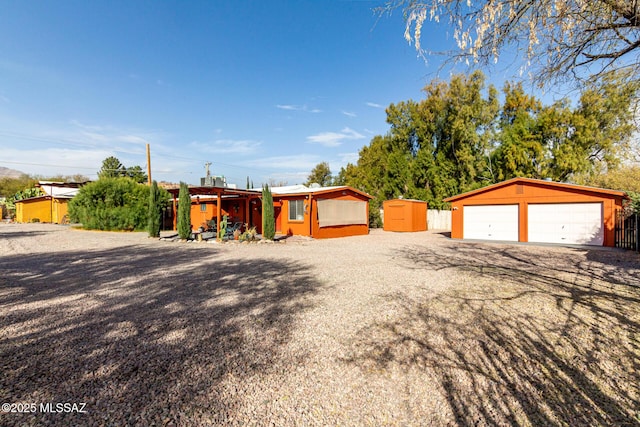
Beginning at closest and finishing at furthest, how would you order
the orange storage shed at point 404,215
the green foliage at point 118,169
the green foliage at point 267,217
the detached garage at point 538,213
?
1. the detached garage at point 538,213
2. the green foliage at point 267,217
3. the orange storage shed at point 404,215
4. the green foliage at point 118,169

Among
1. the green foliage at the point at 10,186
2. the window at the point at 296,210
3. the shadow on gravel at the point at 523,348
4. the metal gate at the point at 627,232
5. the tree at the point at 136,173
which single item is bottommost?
the shadow on gravel at the point at 523,348

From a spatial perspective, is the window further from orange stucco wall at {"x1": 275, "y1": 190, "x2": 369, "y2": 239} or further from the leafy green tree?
the leafy green tree

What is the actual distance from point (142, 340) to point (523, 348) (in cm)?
413

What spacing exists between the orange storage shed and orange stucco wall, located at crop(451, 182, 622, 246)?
4518 millimetres

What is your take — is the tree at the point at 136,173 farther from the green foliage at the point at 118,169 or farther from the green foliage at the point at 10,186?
the green foliage at the point at 10,186

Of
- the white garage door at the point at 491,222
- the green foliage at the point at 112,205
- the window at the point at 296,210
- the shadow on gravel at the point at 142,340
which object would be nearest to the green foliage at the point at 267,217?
the window at the point at 296,210

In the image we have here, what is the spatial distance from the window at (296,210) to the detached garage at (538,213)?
26.3 ft

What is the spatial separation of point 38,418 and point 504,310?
5059mm

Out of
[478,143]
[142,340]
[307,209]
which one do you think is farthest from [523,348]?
[478,143]

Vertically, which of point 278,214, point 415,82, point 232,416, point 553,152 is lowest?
point 232,416

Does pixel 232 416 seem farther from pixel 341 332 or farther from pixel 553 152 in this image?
pixel 553 152

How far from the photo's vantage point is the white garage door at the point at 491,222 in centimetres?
1358

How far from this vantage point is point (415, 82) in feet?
13.7

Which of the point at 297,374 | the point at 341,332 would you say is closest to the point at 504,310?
the point at 341,332
